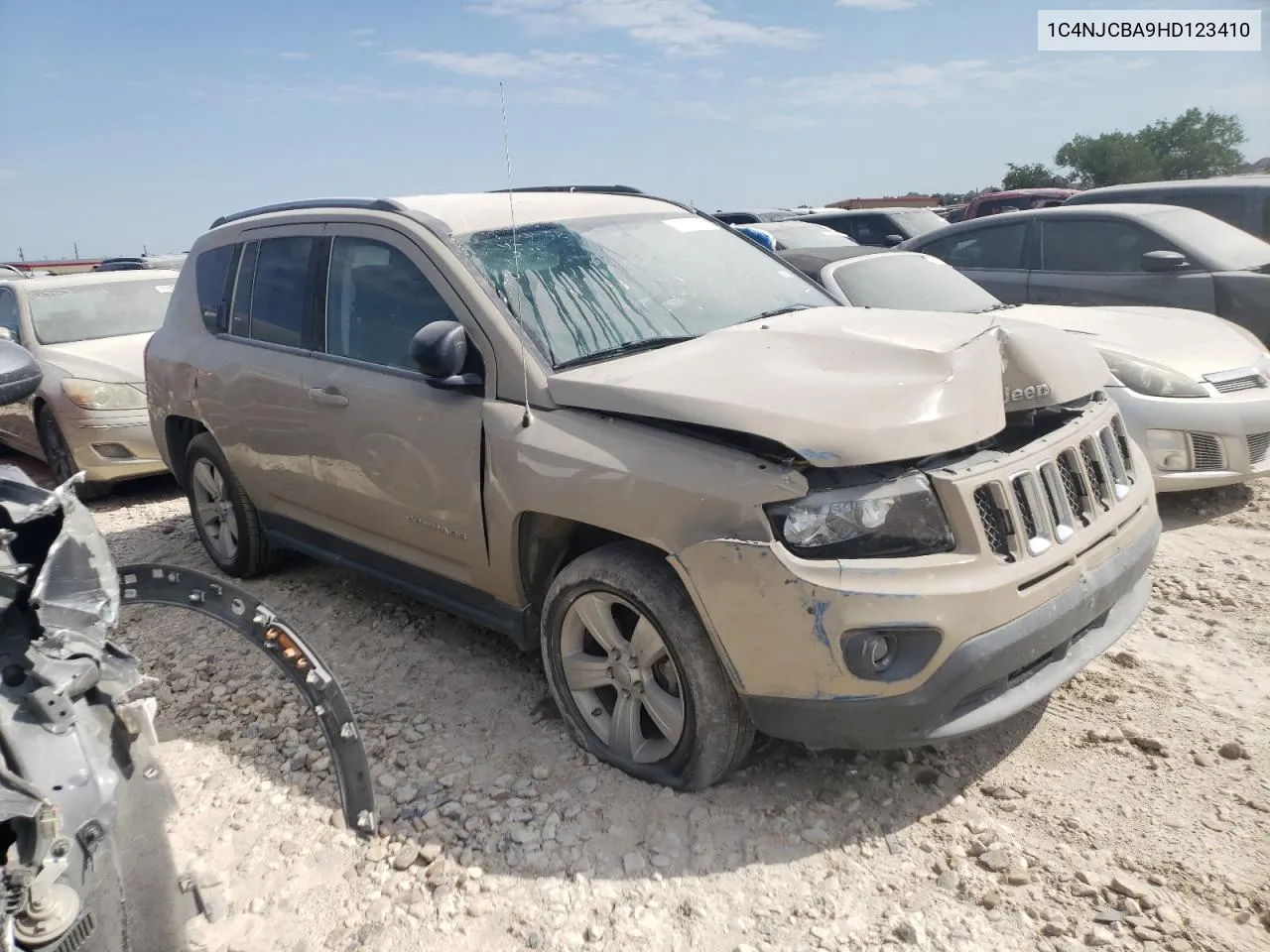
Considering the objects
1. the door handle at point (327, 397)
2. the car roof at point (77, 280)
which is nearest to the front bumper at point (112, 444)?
the car roof at point (77, 280)

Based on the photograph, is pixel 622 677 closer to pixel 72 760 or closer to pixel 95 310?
pixel 72 760

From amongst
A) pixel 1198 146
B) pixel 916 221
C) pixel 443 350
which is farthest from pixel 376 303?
pixel 1198 146

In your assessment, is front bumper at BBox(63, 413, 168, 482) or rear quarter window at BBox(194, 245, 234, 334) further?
front bumper at BBox(63, 413, 168, 482)

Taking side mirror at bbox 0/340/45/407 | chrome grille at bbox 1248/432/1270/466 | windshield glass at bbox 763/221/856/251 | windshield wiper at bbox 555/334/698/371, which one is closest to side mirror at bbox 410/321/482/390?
windshield wiper at bbox 555/334/698/371

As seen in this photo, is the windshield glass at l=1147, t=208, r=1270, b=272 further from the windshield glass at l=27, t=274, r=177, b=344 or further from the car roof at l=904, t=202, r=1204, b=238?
the windshield glass at l=27, t=274, r=177, b=344

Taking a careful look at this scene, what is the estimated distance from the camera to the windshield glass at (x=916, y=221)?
45.8 ft

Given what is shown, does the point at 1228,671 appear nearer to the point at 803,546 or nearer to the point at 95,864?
the point at 803,546

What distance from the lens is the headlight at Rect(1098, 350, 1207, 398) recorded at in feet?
16.2

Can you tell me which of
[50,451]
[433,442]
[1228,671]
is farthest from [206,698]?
[50,451]

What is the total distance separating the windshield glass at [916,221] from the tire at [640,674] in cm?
1205

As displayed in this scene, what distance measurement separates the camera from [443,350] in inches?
125

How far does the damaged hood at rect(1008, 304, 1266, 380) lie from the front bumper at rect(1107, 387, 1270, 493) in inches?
9.0

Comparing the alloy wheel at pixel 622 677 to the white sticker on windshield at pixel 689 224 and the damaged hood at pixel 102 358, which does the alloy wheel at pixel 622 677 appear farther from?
the damaged hood at pixel 102 358

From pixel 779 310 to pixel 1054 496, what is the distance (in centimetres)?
138
